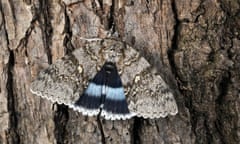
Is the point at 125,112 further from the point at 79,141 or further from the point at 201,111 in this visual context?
the point at 201,111

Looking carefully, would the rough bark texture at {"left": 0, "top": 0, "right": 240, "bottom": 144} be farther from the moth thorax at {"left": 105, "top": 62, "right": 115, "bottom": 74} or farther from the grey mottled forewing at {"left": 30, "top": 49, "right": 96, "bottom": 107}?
the moth thorax at {"left": 105, "top": 62, "right": 115, "bottom": 74}

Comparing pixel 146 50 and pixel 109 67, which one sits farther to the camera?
pixel 109 67

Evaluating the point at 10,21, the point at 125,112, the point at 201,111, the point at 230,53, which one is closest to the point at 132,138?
the point at 125,112

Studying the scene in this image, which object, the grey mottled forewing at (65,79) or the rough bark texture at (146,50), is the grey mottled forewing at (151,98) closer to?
the rough bark texture at (146,50)

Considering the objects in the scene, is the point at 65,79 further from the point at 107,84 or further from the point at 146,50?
the point at 146,50

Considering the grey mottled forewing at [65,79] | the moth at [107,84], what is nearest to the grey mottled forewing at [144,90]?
the moth at [107,84]

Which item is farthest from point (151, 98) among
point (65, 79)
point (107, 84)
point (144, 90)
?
point (65, 79)
